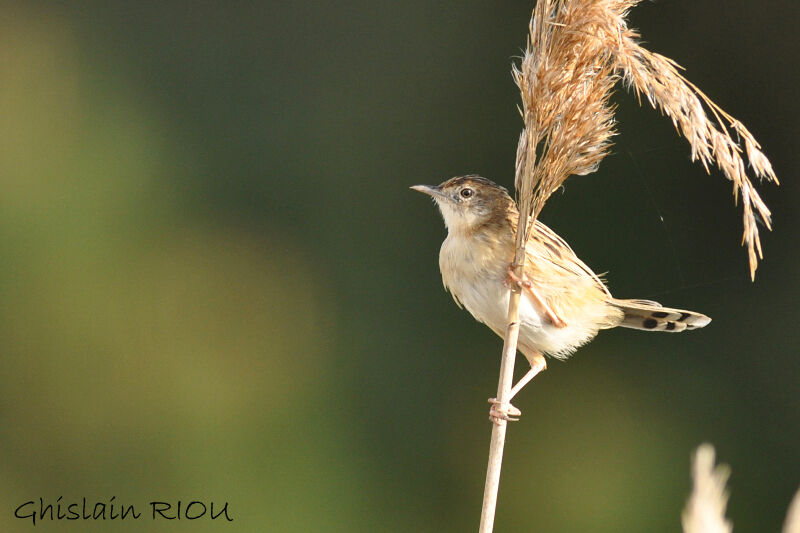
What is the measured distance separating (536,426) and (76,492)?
8.28ft

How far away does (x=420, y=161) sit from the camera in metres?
5.68

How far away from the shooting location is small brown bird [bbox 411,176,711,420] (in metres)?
2.46

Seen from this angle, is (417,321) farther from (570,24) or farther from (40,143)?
(570,24)

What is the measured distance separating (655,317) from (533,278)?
0.58 metres

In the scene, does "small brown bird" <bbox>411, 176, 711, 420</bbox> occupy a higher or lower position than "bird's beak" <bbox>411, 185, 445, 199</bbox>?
lower

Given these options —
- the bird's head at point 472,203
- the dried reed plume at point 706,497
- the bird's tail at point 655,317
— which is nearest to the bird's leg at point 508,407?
the bird's tail at point 655,317

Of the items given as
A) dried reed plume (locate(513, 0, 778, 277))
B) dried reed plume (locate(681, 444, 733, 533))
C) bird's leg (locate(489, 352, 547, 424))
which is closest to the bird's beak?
bird's leg (locate(489, 352, 547, 424))

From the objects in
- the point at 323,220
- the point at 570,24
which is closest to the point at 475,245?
the point at 570,24

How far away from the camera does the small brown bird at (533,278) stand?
96.8 inches

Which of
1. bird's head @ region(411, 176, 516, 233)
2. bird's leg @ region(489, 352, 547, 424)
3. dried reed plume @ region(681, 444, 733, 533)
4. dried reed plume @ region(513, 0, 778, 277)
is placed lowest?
bird's leg @ region(489, 352, 547, 424)

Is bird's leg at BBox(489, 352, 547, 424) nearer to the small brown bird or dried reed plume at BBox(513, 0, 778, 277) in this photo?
the small brown bird

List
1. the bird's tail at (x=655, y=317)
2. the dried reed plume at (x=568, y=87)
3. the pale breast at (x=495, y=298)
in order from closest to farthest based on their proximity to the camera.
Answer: the dried reed plume at (x=568, y=87), the pale breast at (x=495, y=298), the bird's tail at (x=655, y=317)

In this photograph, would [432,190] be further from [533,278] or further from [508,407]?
[508,407]

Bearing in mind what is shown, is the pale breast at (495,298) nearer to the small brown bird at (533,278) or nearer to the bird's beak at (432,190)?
the small brown bird at (533,278)
